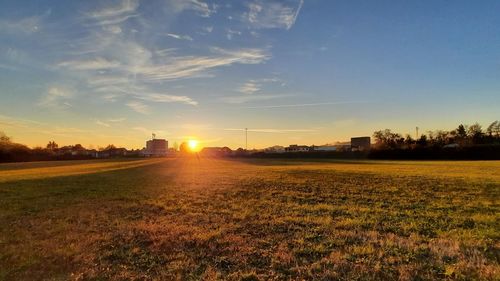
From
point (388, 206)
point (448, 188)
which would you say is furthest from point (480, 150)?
point (388, 206)

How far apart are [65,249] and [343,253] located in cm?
608

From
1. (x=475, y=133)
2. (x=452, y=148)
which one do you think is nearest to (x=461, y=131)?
(x=475, y=133)

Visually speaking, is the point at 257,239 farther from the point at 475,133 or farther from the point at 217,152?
the point at 217,152

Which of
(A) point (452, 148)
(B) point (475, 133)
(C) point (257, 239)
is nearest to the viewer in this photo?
(C) point (257, 239)

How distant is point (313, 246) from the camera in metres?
7.88

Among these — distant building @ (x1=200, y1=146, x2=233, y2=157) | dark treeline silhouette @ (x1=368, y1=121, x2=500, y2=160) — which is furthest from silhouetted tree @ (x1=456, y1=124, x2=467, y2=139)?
distant building @ (x1=200, y1=146, x2=233, y2=157)

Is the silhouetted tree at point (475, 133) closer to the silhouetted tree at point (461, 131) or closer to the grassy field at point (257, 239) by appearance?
the silhouetted tree at point (461, 131)

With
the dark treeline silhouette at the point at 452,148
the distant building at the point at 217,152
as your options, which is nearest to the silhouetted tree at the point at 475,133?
the dark treeline silhouette at the point at 452,148

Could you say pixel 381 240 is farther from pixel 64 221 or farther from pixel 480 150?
pixel 480 150

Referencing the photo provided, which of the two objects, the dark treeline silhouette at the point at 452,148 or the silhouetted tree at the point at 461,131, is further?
the silhouetted tree at the point at 461,131

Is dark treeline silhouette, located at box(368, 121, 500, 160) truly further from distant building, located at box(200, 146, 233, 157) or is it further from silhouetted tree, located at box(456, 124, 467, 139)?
distant building, located at box(200, 146, 233, 157)

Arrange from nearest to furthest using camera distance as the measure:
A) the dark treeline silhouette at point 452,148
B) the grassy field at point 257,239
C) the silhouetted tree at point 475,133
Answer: the grassy field at point 257,239 < the dark treeline silhouette at point 452,148 < the silhouetted tree at point 475,133

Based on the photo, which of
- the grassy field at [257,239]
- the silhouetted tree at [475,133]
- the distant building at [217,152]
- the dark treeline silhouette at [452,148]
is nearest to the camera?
the grassy field at [257,239]

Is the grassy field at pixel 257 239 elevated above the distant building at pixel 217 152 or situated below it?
below
